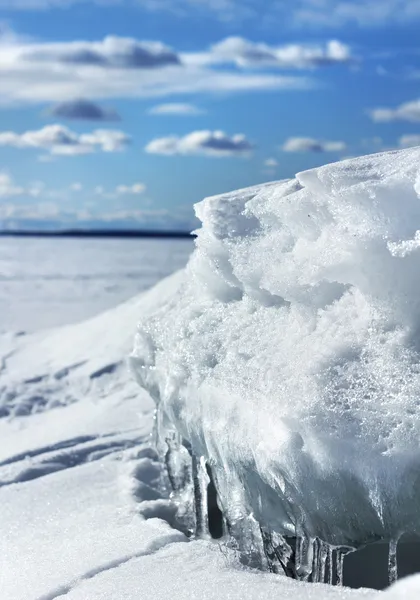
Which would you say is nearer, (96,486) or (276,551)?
(276,551)

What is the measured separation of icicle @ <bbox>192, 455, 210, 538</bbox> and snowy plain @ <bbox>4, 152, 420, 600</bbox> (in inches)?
8.9

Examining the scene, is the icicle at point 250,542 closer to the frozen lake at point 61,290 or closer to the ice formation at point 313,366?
the ice formation at point 313,366

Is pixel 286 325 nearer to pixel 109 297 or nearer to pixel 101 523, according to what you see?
pixel 101 523

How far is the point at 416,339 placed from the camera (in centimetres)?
266

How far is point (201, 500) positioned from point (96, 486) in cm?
99

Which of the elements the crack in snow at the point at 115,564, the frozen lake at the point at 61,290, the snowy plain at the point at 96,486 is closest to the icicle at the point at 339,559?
the snowy plain at the point at 96,486

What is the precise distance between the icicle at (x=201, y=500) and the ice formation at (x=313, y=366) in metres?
0.12

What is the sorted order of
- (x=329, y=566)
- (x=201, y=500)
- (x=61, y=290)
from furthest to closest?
(x=61, y=290) < (x=201, y=500) < (x=329, y=566)

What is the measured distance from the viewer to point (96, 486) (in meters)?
4.50

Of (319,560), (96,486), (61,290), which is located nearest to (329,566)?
(319,560)

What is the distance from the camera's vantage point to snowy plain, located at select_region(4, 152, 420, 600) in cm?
269

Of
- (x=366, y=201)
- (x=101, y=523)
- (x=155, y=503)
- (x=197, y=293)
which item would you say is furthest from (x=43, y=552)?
(x=366, y=201)

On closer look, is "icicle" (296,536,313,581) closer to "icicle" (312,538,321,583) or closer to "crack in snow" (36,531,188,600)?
"icicle" (312,538,321,583)

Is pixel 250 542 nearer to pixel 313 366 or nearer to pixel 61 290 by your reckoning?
pixel 313 366
